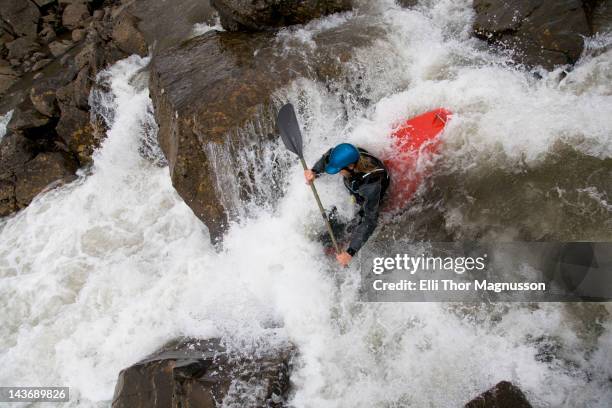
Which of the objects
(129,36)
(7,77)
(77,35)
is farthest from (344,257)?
(7,77)

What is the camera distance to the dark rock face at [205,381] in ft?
11.5

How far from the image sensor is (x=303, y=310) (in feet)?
13.8

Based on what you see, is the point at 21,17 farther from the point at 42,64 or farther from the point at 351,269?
the point at 351,269

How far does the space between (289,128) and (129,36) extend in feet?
14.4

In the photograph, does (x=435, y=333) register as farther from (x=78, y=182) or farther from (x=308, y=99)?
(x=78, y=182)

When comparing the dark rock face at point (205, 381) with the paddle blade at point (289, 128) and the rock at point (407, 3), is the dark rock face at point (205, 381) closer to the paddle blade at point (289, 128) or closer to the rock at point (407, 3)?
the paddle blade at point (289, 128)

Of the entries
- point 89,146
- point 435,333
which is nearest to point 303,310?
point 435,333

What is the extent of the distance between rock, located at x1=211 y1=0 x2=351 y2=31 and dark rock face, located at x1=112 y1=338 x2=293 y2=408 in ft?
14.0

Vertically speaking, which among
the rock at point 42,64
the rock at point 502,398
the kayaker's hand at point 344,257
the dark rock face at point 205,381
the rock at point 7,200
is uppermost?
the rock at point 42,64

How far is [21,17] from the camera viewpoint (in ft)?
30.5

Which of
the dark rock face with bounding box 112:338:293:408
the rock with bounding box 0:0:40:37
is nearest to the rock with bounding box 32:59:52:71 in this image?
the rock with bounding box 0:0:40:37

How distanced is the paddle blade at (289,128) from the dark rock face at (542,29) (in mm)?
2762

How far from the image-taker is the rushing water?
3.50m

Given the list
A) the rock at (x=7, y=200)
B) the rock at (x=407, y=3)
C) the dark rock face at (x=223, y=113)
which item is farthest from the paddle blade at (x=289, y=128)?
the rock at (x=7, y=200)
